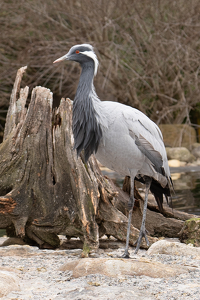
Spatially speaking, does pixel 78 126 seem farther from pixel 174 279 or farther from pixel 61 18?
pixel 61 18

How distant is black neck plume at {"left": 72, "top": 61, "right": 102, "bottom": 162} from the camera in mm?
3840

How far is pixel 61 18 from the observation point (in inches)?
521

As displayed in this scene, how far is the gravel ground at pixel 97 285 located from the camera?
2.78 metres

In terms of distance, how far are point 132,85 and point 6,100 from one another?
4.35 m

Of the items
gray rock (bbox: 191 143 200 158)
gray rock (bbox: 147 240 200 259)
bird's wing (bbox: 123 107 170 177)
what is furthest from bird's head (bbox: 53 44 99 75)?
gray rock (bbox: 191 143 200 158)

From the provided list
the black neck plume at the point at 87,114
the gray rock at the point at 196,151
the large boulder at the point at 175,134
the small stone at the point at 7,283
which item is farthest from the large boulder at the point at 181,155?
the small stone at the point at 7,283

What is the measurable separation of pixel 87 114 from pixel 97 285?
165cm

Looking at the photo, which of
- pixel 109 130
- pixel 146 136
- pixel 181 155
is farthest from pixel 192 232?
pixel 181 155

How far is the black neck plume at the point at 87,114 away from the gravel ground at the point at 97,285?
3.98 ft

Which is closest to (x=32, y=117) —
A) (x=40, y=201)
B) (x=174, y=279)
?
(x=40, y=201)

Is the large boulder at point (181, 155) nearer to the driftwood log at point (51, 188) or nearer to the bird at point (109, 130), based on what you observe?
the driftwood log at point (51, 188)

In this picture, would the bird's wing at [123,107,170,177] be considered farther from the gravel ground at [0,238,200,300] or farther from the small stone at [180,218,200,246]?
the gravel ground at [0,238,200,300]

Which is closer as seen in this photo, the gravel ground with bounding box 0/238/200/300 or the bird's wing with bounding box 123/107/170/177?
the gravel ground with bounding box 0/238/200/300

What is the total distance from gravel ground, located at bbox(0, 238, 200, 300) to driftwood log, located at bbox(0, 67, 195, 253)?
0.57m
